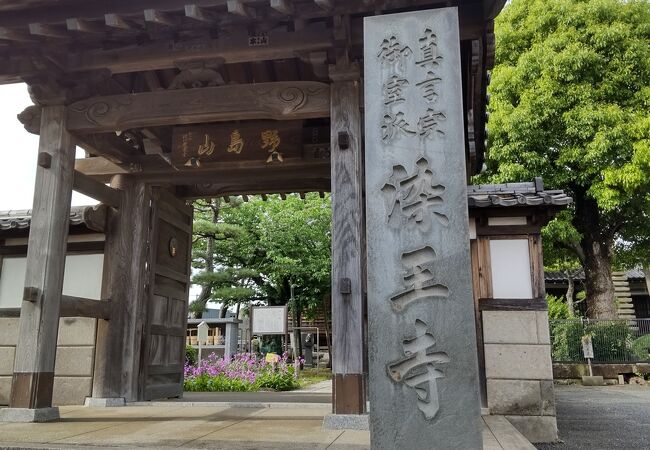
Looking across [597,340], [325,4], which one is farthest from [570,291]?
[325,4]

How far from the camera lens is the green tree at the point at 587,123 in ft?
49.2

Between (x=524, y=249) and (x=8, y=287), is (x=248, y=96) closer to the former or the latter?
(x=524, y=249)

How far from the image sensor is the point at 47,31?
5641 millimetres

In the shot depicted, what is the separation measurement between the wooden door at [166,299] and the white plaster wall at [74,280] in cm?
85

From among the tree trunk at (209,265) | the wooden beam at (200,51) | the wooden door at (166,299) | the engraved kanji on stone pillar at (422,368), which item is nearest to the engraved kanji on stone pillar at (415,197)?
the engraved kanji on stone pillar at (422,368)

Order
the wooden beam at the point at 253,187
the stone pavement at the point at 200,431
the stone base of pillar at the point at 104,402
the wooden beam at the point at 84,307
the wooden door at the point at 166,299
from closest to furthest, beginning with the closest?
the stone pavement at the point at 200,431 → the wooden beam at the point at 84,307 → the stone base of pillar at the point at 104,402 → the wooden door at the point at 166,299 → the wooden beam at the point at 253,187

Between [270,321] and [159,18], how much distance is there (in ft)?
36.8

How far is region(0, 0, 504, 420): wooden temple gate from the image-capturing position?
213 inches

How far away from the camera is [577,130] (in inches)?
606

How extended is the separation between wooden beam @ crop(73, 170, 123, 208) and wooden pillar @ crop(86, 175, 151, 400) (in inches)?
5.7

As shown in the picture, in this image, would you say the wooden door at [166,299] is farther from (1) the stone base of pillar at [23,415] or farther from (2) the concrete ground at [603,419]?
(2) the concrete ground at [603,419]

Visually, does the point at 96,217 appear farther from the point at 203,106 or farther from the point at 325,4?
the point at 325,4

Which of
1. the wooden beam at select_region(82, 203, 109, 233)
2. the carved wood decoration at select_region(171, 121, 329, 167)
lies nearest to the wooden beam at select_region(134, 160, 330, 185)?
the carved wood decoration at select_region(171, 121, 329, 167)

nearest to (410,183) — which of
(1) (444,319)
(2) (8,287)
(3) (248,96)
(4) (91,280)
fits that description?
(1) (444,319)
